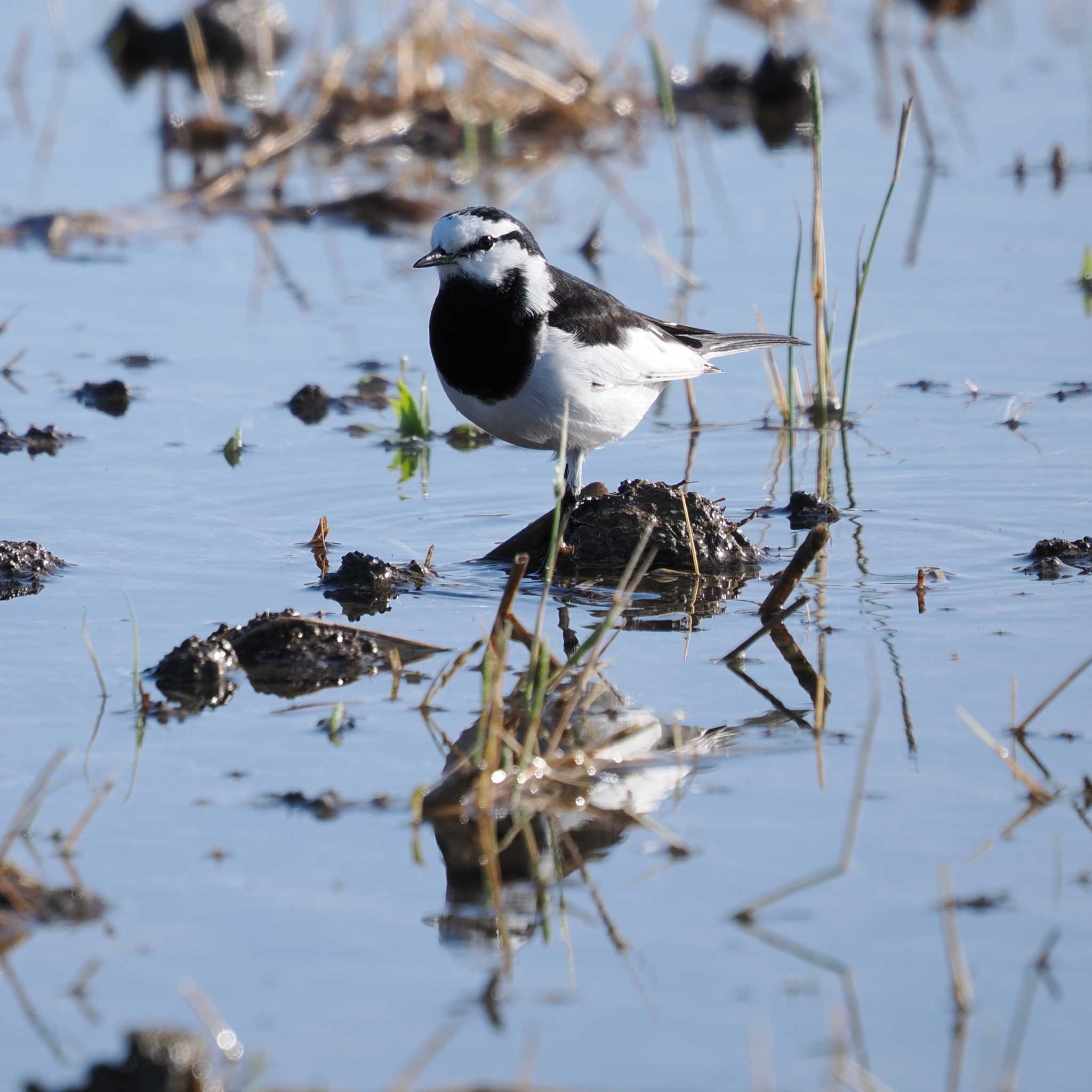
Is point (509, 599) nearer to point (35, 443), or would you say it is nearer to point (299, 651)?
point (299, 651)

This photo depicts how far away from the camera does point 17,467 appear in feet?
23.6

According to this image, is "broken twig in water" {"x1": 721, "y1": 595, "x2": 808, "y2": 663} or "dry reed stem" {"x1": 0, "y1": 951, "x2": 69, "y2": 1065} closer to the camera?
"dry reed stem" {"x1": 0, "y1": 951, "x2": 69, "y2": 1065}

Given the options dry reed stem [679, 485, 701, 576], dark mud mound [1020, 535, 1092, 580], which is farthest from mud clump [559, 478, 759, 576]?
dark mud mound [1020, 535, 1092, 580]

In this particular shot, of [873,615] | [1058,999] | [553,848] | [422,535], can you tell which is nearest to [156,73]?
[422,535]

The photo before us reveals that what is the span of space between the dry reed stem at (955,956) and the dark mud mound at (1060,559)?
2.40 metres

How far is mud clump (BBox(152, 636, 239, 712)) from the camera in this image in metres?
4.93

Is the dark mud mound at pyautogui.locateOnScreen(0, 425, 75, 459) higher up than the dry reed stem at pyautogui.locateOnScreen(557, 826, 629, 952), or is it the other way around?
the dark mud mound at pyautogui.locateOnScreen(0, 425, 75, 459)

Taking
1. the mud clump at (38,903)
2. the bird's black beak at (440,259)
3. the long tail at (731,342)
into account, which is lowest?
the mud clump at (38,903)

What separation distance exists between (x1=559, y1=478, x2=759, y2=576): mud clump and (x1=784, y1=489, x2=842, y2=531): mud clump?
46 centimetres

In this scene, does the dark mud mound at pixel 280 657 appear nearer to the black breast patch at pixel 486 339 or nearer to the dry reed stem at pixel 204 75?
the black breast patch at pixel 486 339

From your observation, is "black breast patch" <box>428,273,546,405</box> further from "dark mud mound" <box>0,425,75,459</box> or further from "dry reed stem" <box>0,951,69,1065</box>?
"dry reed stem" <box>0,951,69,1065</box>

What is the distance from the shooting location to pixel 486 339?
6.05 meters

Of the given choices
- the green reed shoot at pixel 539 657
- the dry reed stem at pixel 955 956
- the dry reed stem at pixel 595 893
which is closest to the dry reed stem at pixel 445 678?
the green reed shoot at pixel 539 657

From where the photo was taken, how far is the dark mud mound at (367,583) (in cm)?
582
